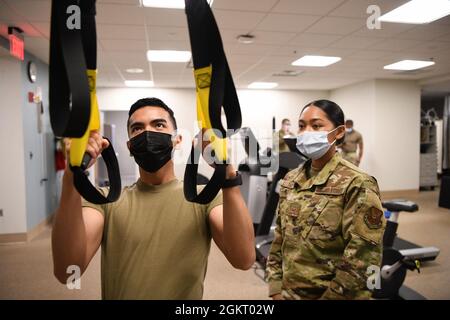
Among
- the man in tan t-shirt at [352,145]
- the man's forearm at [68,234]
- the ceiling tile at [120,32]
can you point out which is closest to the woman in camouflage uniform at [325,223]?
the man's forearm at [68,234]

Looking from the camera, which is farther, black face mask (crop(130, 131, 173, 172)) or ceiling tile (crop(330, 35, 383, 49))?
ceiling tile (crop(330, 35, 383, 49))

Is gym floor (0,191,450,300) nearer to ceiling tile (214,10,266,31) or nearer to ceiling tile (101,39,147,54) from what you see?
ceiling tile (214,10,266,31)

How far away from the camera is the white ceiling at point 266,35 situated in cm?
339

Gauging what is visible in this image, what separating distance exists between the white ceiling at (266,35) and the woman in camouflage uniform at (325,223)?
2.06 metres

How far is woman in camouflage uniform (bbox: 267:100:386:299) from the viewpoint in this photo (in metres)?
1.45

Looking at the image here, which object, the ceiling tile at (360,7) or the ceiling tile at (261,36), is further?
the ceiling tile at (261,36)

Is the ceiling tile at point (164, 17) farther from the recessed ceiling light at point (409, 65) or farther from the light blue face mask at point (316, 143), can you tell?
the recessed ceiling light at point (409, 65)

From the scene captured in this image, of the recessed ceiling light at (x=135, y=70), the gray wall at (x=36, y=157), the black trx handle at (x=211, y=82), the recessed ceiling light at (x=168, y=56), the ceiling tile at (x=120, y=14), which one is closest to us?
the black trx handle at (x=211, y=82)

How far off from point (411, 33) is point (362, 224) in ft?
12.9

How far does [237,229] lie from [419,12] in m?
3.93

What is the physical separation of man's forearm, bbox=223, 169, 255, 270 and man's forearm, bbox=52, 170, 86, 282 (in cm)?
36

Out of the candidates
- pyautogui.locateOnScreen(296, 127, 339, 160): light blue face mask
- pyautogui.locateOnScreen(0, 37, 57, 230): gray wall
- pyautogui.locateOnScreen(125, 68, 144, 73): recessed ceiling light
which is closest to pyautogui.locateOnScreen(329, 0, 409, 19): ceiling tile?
pyautogui.locateOnScreen(296, 127, 339, 160): light blue face mask

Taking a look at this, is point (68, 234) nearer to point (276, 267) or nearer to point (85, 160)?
point (85, 160)
